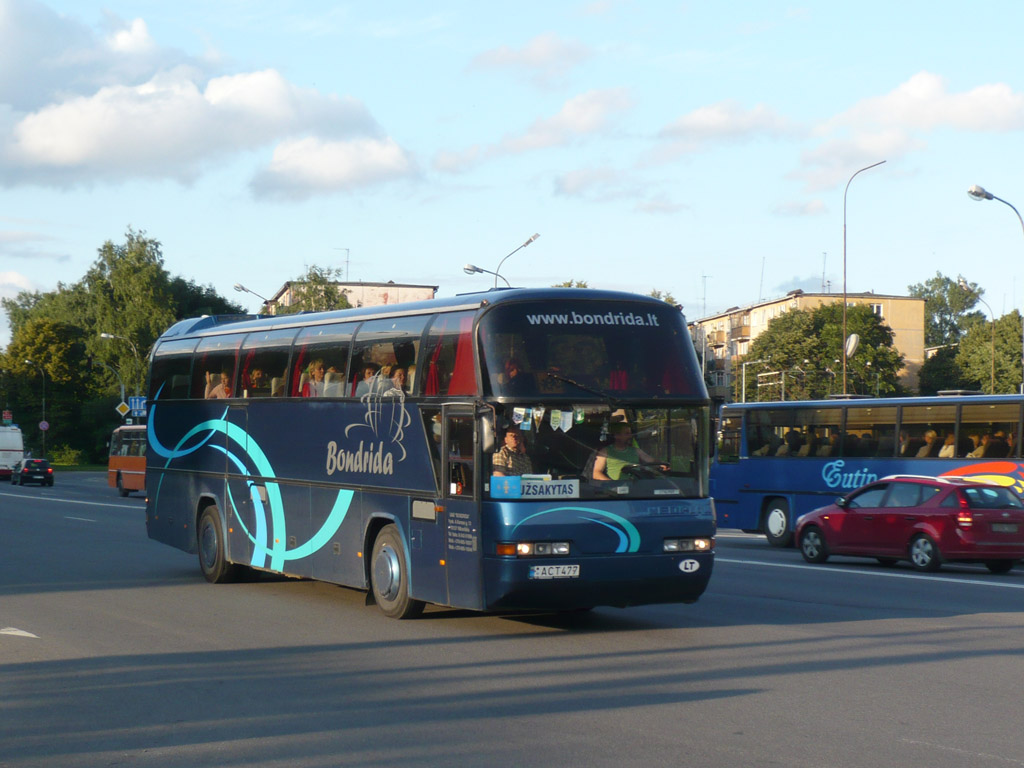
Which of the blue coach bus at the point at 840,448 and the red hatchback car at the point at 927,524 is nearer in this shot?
the red hatchback car at the point at 927,524

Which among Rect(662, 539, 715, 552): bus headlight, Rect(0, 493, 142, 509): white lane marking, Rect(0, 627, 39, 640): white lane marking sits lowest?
Rect(0, 493, 142, 509): white lane marking

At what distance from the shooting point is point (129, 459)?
48062 mm

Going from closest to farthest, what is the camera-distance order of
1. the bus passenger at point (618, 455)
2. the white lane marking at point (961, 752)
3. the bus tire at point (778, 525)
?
the white lane marking at point (961, 752)
the bus passenger at point (618, 455)
the bus tire at point (778, 525)

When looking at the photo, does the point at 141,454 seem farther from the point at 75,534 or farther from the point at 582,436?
the point at 582,436

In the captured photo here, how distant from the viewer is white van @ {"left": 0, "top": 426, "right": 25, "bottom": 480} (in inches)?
2813

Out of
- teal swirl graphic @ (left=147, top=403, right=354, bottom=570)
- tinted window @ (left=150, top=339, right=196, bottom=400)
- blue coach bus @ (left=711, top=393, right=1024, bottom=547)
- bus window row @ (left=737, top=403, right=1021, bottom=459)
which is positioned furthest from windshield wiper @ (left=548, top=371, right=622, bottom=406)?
bus window row @ (left=737, top=403, right=1021, bottom=459)

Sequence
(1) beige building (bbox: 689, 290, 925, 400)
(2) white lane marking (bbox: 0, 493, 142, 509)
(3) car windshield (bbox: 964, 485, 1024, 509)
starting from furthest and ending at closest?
(1) beige building (bbox: 689, 290, 925, 400), (2) white lane marking (bbox: 0, 493, 142, 509), (3) car windshield (bbox: 964, 485, 1024, 509)

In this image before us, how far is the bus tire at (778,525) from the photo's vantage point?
2671 centimetres

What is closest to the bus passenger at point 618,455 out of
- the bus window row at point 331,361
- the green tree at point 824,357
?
the bus window row at point 331,361

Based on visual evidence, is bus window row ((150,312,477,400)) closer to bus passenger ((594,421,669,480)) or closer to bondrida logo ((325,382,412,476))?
bondrida logo ((325,382,412,476))

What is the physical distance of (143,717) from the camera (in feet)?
26.7

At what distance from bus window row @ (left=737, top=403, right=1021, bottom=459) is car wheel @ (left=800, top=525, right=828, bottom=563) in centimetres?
324

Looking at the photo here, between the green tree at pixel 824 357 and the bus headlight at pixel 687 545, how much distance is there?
84.7 metres

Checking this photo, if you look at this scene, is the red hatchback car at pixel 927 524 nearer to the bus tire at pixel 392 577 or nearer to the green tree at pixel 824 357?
the bus tire at pixel 392 577
